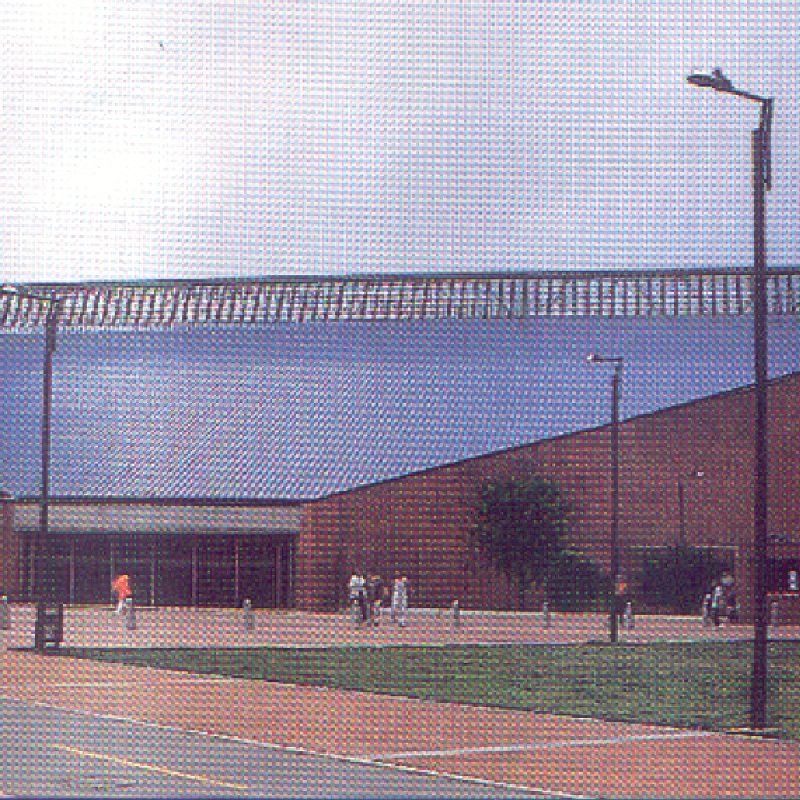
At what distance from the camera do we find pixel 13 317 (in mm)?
81625

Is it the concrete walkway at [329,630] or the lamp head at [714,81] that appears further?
the concrete walkway at [329,630]

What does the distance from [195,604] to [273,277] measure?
2403 centimetres

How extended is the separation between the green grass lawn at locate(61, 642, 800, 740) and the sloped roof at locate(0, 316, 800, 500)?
951 inches

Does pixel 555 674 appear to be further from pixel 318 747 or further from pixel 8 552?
pixel 8 552

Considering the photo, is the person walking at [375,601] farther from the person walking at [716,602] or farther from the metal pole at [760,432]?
the metal pole at [760,432]

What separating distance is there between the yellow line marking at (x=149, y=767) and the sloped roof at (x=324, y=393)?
133 ft

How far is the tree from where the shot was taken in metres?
55.3

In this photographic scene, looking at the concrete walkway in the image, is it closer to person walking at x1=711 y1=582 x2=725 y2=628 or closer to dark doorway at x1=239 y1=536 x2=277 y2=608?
person walking at x1=711 y1=582 x2=725 y2=628

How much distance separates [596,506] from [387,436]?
8.61m

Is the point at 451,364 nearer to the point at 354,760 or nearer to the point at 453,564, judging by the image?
the point at 453,564

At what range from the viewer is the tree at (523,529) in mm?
55312

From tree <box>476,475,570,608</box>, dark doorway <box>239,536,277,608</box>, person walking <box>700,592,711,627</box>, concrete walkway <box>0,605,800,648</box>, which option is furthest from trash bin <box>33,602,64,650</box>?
tree <box>476,475,570,608</box>

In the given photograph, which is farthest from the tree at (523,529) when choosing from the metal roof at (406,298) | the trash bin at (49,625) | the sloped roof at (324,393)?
the trash bin at (49,625)

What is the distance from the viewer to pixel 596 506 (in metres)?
55.9
